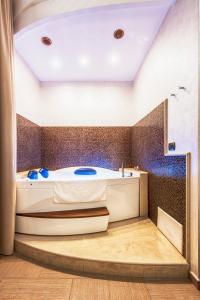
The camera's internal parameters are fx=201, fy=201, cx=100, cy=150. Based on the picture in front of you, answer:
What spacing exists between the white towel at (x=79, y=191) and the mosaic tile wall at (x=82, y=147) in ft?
5.14

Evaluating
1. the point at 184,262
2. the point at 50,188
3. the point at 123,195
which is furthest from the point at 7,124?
the point at 184,262

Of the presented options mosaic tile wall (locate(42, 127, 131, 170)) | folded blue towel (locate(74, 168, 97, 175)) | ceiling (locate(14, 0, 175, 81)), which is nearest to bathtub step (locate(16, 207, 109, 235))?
folded blue towel (locate(74, 168, 97, 175))

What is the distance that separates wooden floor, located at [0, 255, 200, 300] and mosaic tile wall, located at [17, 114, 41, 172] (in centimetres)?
152

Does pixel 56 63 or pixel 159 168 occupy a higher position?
pixel 56 63

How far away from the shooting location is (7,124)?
6.85ft

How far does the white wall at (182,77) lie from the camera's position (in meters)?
1.60

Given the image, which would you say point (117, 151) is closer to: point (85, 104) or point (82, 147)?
point (82, 147)

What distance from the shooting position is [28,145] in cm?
329

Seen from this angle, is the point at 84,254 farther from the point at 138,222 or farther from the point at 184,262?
the point at 138,222

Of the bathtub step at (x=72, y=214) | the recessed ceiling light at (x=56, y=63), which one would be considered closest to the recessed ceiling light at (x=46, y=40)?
the recessed ceiling light at (x=56, y=63)

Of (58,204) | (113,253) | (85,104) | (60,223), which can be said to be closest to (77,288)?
(113,253)

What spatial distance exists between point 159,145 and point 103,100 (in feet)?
6.72

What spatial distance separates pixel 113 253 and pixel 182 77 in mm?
1713

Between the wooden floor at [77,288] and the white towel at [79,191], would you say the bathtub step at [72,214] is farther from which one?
the wooden floor at [77,288]
